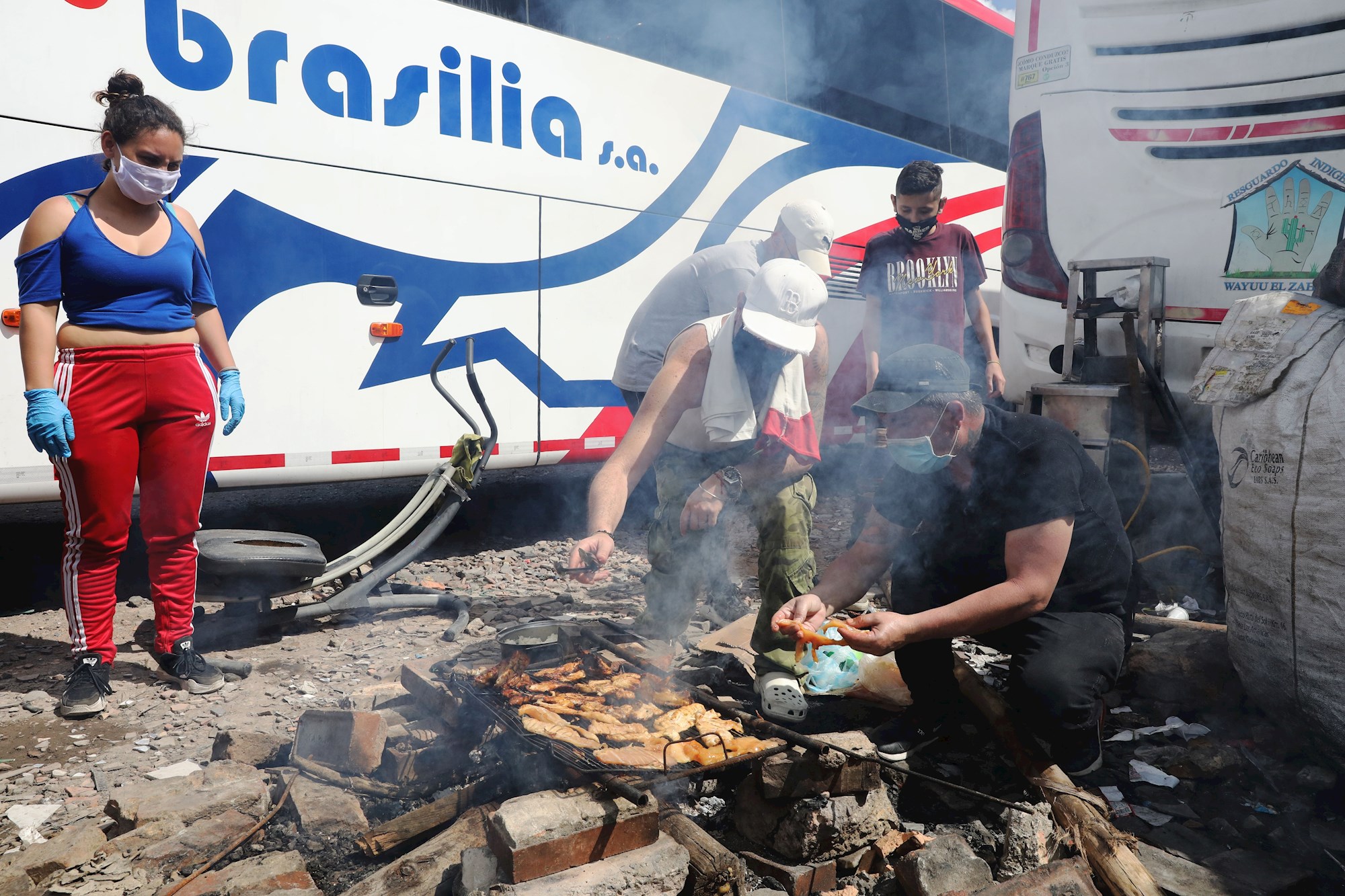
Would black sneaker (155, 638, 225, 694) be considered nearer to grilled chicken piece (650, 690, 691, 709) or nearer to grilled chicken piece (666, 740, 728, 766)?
grilled chicken piece (650, 690, 691, 709)

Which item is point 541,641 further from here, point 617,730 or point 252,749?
point 252,749

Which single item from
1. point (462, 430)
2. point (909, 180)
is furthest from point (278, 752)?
point (909, 180)

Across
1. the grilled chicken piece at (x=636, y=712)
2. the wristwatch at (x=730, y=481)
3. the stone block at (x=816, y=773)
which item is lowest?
the stone block at (x=816, y=773)

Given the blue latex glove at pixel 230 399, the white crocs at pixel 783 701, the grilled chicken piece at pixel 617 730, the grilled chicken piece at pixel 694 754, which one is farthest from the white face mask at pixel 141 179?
the white crocs at pixel 783 701

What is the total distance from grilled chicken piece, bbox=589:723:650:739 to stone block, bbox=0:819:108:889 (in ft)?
4.55

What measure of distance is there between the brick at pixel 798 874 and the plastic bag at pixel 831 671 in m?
0.89

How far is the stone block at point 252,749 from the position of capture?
2936mm

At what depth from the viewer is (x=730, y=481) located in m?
3.21

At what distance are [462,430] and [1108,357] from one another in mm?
3905

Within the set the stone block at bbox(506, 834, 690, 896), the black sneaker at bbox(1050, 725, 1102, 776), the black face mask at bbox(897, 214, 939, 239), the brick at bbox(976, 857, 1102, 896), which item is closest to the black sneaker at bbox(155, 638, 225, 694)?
the stone block at bbox(506, 834, 690, 896)

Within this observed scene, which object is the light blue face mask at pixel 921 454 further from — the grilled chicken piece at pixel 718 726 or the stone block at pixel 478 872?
the stone block at pixel 478 872

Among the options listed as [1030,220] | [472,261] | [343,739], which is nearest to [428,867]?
[343,739]

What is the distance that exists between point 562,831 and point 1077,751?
186 centimetres

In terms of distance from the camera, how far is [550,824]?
6.79 feet
